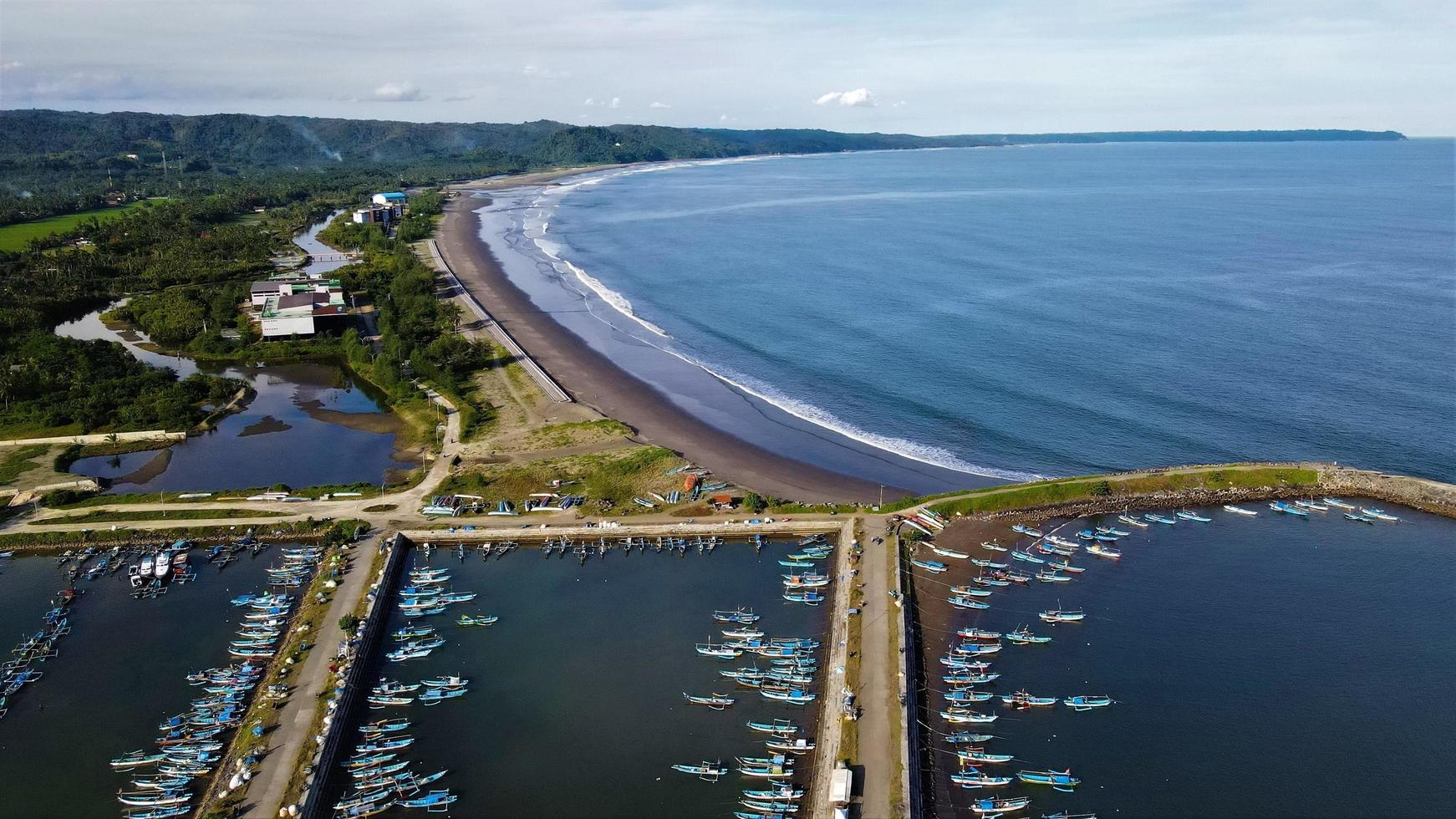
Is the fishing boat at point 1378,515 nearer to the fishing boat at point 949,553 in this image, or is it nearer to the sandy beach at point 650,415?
the fishing boat at point 949,553

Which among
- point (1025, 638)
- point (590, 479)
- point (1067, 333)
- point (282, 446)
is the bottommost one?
point (1025, 638)

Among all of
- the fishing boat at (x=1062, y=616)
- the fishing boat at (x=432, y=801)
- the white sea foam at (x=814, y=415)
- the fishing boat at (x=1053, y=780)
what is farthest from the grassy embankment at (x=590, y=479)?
the fishing boat at (x=1053, y=780)

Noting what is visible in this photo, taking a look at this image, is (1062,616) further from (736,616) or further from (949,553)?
(736,616)

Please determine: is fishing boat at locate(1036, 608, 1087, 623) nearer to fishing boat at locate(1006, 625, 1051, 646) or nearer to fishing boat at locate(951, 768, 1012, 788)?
fishing boat at locate(1006, 625, 1051, 646)

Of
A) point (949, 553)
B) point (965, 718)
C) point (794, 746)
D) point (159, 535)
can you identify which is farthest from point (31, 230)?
point (965, 718)

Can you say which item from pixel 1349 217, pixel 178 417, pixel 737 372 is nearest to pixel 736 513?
pixel 737 372
